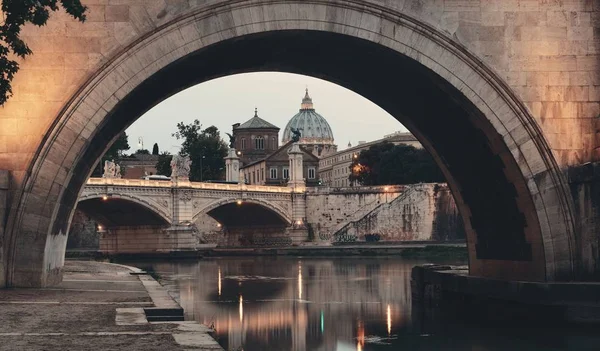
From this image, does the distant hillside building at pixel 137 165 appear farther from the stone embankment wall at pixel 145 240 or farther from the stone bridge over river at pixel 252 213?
the stone embankment wall at pixel 145 240

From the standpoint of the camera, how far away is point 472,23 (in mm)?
20297

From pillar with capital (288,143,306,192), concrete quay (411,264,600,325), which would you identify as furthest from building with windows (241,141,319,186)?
concrete quay (411,264,600,325)

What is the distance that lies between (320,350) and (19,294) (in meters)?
5.95

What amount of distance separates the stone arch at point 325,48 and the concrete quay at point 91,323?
65.9 inches

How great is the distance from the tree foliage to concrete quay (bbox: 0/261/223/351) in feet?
271

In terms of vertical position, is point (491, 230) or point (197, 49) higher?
point (197, 49)

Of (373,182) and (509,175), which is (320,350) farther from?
(373,182)

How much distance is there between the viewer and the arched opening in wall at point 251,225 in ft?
316

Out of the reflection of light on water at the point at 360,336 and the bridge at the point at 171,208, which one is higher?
the bridge at the point at 171,208

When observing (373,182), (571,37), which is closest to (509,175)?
(571,37)

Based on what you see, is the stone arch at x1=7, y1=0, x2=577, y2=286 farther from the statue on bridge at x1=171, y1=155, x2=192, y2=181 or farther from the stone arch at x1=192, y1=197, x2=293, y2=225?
the stone arch at x1=192, y1=197, x2=293, y2=225

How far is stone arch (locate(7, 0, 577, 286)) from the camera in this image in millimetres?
18984

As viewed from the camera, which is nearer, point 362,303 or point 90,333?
point 90,333

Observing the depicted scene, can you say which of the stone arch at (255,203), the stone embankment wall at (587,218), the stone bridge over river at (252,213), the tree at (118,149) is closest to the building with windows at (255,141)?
the tree at (118,149)
